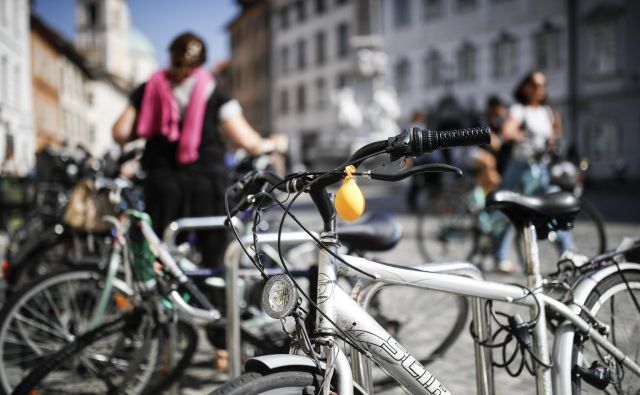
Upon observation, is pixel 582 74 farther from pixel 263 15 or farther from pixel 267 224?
pixel 263 15

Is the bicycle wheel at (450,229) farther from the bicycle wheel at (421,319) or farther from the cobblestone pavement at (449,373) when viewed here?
the cobblestone pavement at (449,373)

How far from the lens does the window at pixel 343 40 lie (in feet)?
143

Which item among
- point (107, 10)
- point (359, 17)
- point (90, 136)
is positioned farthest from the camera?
point (107, 10)

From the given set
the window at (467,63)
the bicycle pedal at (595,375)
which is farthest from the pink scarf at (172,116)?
the window at (467,63)

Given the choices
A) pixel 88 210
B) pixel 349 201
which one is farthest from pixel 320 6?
pixel 349 201

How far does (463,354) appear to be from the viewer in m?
3.75

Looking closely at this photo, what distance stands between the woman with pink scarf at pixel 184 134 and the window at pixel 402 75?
1257 inches

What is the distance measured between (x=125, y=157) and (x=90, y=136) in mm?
9694

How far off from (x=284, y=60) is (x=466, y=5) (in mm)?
21993

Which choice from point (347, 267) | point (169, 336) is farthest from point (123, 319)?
point (347, 267)

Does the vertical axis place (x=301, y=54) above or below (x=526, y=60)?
above

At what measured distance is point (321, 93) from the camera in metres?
46.0

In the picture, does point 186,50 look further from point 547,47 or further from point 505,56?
point 505,56

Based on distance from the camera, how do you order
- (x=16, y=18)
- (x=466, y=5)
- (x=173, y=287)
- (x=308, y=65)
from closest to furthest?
1. (x=173, y=287)
2. (x=16, y=18)
3. (x=466, y=5)
4. (x=308, y=65)
